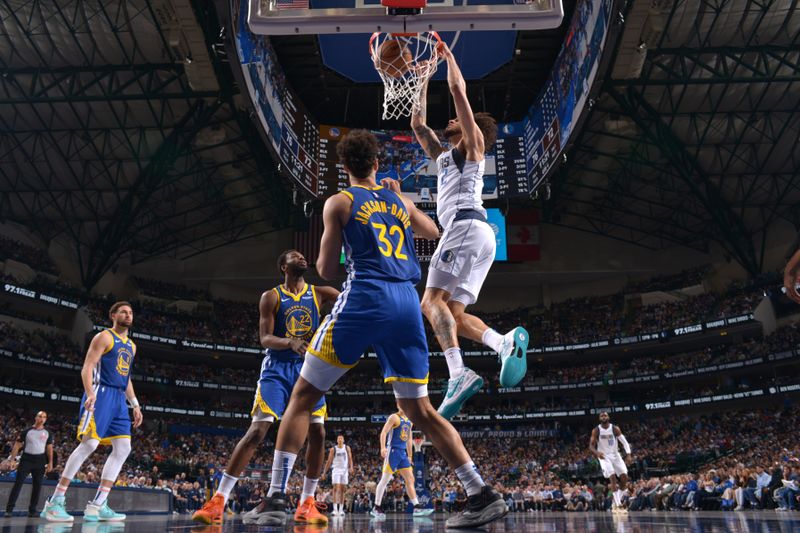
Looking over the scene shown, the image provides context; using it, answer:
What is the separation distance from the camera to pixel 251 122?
2481 centimetres

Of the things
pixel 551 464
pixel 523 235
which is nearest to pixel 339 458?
pixel 551 464

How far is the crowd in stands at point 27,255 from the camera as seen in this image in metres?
30.5

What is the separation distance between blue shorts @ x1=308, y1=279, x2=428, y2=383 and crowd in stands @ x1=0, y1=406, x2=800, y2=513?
47.1 feet

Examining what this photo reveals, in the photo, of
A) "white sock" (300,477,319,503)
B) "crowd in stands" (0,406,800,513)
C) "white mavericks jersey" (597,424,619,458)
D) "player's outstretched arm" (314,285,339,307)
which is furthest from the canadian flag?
"white sock" (300,477,319,503)

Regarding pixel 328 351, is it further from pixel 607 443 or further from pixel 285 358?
pixel 607 443

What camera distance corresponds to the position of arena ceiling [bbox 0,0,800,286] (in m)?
20.6

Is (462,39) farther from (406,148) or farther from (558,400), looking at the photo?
(558,400)

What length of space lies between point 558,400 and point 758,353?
1062 cm

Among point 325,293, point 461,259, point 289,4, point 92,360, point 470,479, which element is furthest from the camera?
point 92,360

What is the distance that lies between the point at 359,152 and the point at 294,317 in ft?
8.20

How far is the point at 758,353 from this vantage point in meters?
29.8

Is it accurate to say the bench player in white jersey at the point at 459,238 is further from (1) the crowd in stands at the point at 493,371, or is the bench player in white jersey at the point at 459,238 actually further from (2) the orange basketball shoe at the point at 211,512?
(1) the crowd in stands at the point at 493,371

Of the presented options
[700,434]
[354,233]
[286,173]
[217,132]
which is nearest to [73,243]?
[217,132]

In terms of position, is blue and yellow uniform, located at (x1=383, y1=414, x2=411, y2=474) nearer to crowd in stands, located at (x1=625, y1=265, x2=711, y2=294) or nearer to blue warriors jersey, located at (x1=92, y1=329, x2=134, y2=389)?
Answer: blue warriors jersey, located at (x1=92, y1=329, x2=134, y2=389)
